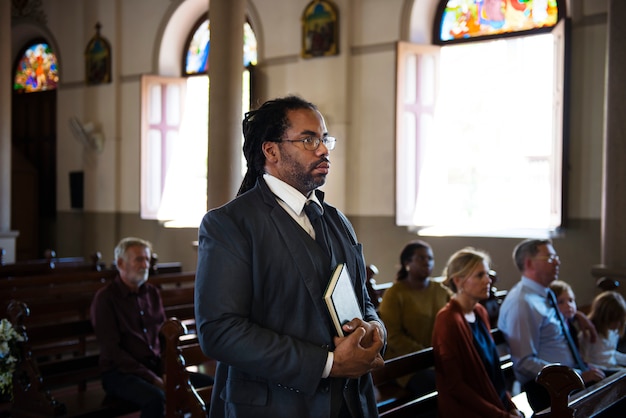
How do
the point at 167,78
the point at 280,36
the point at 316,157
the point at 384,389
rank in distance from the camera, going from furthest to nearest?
the point at 167,78
the point at 280,36
the point at 384,389
the point at 316,157

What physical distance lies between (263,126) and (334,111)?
271 inches

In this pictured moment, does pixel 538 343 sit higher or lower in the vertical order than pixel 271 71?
lower

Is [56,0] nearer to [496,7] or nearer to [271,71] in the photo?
[271,71]

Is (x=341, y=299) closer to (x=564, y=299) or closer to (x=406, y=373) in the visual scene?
(x=406, y=373)

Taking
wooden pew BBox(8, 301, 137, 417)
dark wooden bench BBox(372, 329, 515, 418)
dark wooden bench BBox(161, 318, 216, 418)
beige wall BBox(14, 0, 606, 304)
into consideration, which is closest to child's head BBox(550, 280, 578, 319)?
dark wooden bench BBox(372, 329, 515, 418)

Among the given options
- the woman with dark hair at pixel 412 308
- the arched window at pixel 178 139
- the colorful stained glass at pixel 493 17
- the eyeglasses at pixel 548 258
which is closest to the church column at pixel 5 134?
the arched window at pixel 178 139

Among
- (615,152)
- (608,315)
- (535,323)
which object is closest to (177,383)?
(535,323)

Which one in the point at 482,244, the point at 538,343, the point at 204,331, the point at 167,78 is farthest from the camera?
the point at 167,78

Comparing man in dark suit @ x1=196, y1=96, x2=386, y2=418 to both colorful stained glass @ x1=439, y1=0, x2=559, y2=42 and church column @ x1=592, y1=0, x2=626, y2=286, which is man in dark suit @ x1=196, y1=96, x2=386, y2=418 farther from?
colorful stained glass @ x1=439, y1=0, x2=559, y2=42

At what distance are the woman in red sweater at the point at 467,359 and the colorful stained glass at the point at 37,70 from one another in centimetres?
1048

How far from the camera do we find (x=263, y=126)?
80.3 inches

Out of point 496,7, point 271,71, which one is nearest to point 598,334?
point 496,7

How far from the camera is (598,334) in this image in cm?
473

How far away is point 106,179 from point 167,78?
189 cm
